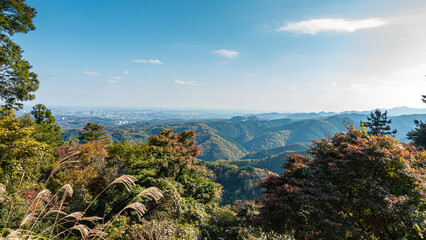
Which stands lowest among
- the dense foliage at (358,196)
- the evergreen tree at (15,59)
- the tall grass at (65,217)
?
the dense foliage at (358,196)

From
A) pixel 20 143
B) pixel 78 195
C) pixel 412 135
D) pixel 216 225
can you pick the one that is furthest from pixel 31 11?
pixel 412 135

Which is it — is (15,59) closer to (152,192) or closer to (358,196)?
(152,192)

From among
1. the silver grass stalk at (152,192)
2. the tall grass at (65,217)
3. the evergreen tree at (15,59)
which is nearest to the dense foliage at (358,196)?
the silver grass stalk at (152,192)

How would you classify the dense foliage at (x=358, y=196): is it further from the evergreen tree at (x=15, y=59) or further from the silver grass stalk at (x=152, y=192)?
the evergreen tree at (x=15, y=59)

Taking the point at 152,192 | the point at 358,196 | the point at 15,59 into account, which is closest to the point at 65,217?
the point at 152,192

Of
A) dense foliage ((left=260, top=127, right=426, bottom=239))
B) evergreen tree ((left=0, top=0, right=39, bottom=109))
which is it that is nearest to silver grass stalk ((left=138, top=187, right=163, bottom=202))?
dense foliage ((left=260, top=127, right=426, bottom=239))

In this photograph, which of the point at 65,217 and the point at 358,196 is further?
the point at 358,196

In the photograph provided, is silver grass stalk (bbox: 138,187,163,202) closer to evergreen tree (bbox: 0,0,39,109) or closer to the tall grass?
the tall grass

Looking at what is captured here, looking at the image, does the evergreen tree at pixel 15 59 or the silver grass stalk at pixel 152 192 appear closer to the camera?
the silver grass stalk at pixel 152 192

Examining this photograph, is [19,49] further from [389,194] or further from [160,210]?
[389,194]
